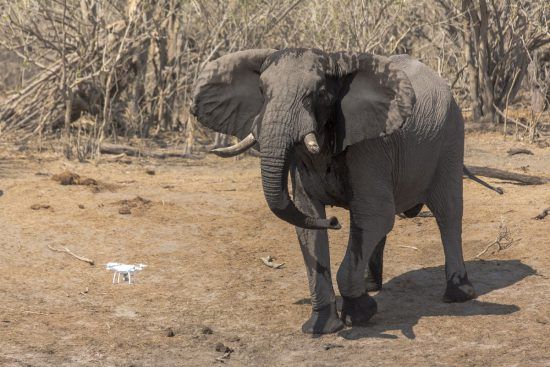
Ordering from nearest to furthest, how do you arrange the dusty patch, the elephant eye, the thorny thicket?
the elephant eye → the dusty patch → the thorny thicket

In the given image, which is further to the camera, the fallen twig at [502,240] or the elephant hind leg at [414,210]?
the fallen twig at [502,240]

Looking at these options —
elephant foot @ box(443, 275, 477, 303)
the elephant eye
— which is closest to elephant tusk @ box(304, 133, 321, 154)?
the elephant eye

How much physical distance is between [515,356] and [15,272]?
154 inches

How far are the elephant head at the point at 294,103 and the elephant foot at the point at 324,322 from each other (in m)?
0.97

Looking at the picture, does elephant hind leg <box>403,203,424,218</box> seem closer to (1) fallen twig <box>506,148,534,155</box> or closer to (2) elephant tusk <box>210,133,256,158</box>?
(2) elephant tusk <box>210,133,256,158</box>

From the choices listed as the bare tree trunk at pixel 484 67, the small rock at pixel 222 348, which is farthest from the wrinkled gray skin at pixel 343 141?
the bare tree trunk at pixel 484 67

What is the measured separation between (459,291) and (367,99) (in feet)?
5.97

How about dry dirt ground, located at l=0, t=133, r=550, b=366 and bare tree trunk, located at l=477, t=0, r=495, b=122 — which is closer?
dry dirt ground, located at l=0, t=133, r=550, b=366

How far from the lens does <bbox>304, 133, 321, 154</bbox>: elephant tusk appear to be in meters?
5.35

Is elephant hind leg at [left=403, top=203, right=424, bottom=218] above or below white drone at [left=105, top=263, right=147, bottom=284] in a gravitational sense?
above

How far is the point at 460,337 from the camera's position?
627 centimetres

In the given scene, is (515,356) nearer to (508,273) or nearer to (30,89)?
(508,273)

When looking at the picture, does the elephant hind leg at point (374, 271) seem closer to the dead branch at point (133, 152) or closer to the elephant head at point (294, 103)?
the elephant head at point (294, 103)

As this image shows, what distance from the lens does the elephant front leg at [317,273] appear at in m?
6.45
